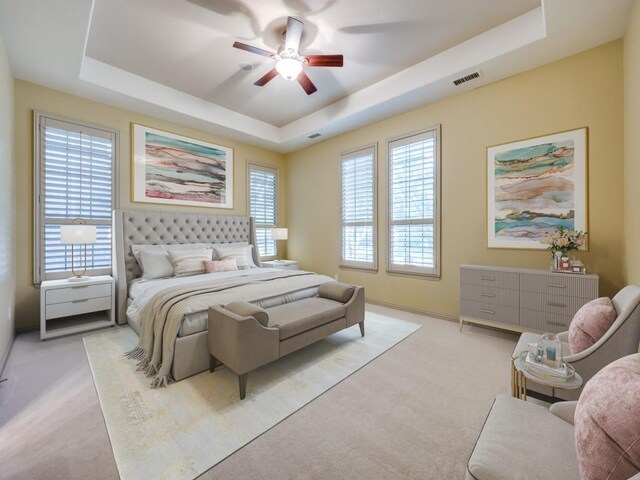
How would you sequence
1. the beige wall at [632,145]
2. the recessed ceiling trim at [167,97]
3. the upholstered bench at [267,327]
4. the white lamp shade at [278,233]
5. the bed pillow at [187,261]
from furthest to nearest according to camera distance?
the white lamp shade at [278,233]
the bed pillow at [187,261]
the recessed ceiling trim at [167,97]
the beige wall at [632,145]
the upholstered bench at [267,327]

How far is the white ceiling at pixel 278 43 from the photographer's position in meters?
2.55

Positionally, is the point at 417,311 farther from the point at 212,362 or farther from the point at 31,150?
the point at 31,150

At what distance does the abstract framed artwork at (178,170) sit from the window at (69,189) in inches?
13.7

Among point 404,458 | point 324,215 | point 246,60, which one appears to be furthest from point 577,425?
point 324,215

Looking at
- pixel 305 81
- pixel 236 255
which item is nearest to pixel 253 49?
pixel 305 81

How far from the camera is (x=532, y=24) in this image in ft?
8.95

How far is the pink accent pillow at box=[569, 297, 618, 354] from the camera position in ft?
5.52

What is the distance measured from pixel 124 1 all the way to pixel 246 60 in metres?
1.27

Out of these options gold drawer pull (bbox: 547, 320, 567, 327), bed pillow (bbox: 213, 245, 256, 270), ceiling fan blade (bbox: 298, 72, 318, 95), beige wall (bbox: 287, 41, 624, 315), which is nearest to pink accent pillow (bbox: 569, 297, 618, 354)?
gold drawer pull (bbox: 547, 320, 567, 327)

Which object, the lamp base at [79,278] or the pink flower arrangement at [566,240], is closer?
the pink flower arrangement at [566,240]

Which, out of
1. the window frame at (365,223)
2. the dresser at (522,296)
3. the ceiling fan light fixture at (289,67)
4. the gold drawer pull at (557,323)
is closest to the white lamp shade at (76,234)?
the ceiling fan light fixture at (289,67)

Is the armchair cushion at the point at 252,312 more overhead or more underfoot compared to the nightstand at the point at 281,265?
more underfoot

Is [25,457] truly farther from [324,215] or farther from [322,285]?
[324,215]

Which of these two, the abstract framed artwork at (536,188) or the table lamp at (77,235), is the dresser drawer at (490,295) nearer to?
the abstract framed artwork at (536,188)
